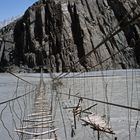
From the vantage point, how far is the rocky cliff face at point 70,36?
9169 cm

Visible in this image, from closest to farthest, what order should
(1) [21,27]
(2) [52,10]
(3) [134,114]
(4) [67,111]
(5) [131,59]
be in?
(3) [134,114], (4) [67,111], (5) [131,59], (2) [52,10], (1) [21,27]

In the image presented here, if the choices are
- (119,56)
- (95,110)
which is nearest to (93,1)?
(119,56)

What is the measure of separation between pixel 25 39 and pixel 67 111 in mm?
86199

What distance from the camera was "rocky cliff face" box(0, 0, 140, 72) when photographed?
91.7m

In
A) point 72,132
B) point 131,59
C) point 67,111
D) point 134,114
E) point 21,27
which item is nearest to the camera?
point 72,132

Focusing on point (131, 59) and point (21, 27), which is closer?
point (131, 59)

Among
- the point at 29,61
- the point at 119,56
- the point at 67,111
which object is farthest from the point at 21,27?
the point at 67,111

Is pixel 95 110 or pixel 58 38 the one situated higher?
pixel 58 38

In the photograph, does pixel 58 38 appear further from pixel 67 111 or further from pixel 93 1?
pixel 67 111

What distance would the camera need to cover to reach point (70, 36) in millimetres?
94188

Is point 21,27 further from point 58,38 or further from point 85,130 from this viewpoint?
point 85,130

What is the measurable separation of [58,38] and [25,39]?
1008 centimetres

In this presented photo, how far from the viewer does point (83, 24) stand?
94.2m

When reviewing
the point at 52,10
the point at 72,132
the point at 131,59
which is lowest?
the point at 72,132
